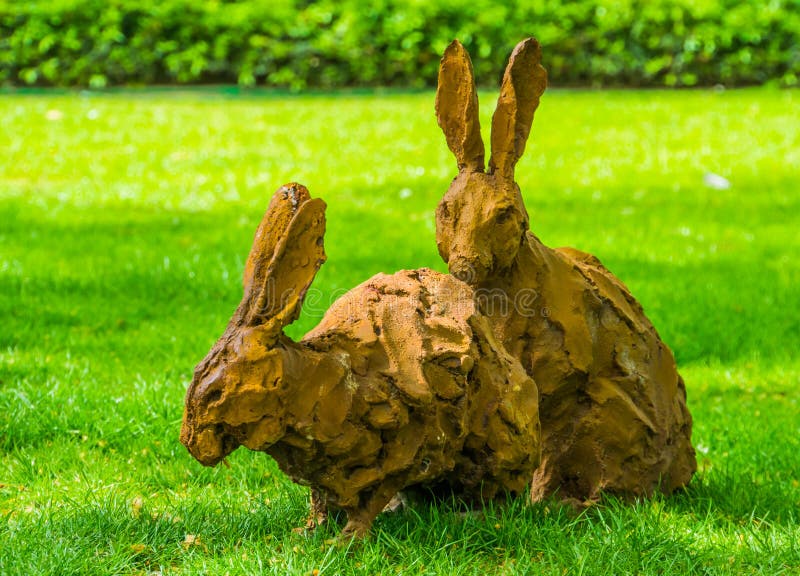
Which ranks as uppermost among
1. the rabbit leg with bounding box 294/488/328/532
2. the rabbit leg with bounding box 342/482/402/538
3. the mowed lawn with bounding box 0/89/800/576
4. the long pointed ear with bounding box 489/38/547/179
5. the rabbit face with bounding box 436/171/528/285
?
the long pointed ear with bounding box 489/38/547/179

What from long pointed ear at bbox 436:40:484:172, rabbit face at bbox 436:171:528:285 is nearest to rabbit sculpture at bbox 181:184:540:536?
rabbit face at bbox 436:171:528:285

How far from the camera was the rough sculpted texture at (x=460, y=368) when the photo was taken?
2961 millimetres

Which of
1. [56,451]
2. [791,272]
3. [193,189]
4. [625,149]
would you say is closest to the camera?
[56,451]

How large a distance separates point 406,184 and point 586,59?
7925mm

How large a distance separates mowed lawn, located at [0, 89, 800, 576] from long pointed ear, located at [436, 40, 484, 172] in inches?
46.2

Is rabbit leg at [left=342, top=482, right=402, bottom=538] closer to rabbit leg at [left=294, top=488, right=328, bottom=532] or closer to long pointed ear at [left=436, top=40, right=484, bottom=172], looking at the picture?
→ rabbit leg at [left=294, top=488, right=328, bottom=532]

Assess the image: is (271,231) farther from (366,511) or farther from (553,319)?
(553,319)

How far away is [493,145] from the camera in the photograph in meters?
3.59

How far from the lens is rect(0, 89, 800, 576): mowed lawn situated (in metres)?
3.40

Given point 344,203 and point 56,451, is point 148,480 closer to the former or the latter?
point 56,451

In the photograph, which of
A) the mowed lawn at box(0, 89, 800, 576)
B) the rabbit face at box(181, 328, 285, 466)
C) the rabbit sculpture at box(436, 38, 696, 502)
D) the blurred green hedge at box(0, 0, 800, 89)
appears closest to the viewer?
the rabbit face at box(181, 328, 285, 466)

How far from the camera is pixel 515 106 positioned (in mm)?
3514

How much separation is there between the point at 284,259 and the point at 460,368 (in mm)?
623

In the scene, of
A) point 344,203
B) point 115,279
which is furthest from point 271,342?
point 344,203
